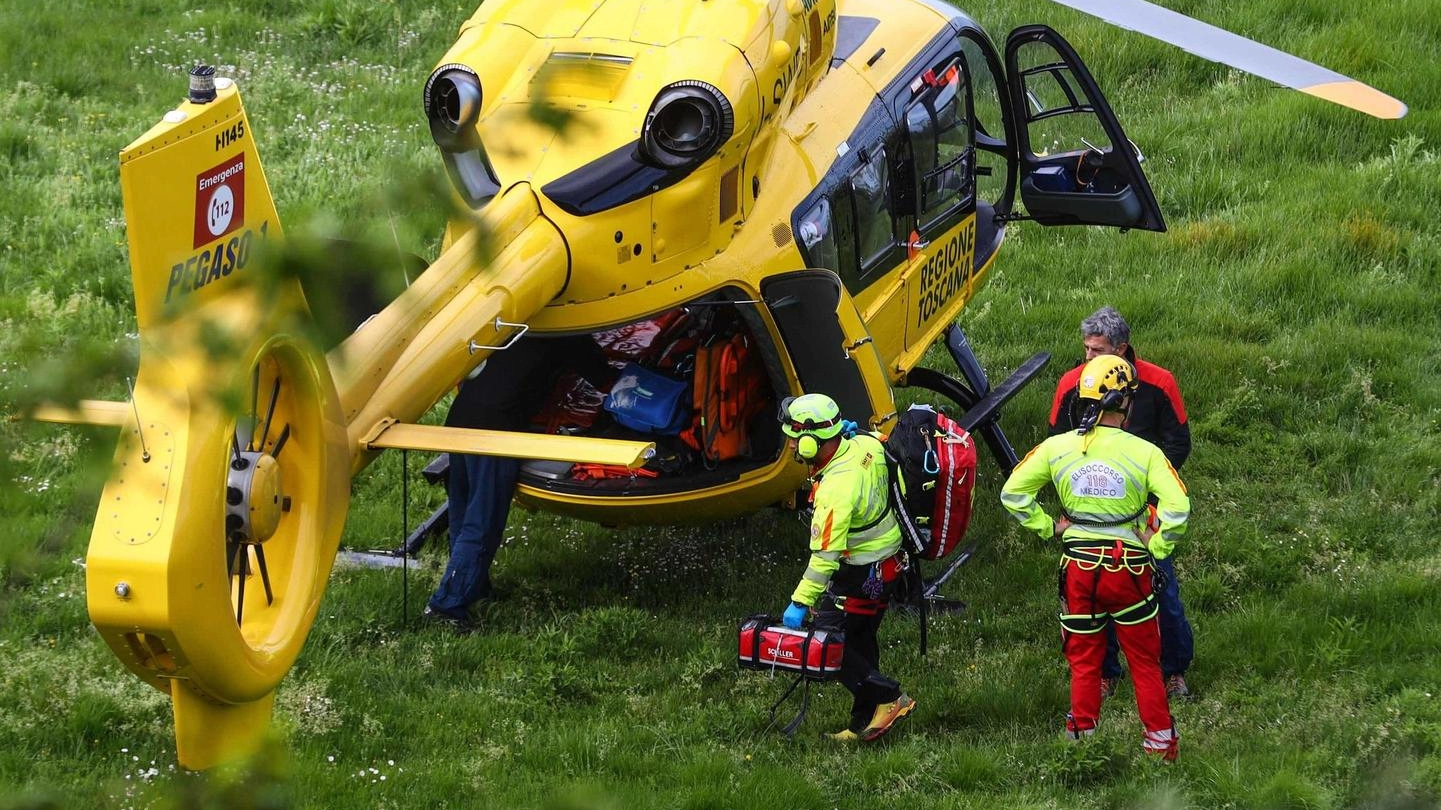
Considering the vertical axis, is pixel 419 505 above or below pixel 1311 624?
below

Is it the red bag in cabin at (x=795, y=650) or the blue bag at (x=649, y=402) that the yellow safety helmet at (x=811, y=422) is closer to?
the red bag in cabin at (x=795, y=650)

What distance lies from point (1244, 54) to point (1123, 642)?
9.84 feet

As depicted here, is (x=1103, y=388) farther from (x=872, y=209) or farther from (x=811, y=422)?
(x=872, y=209)

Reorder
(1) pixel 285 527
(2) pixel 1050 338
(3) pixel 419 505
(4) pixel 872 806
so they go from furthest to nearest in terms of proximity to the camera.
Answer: (2) pixel 1050 338 → (3) pixel 419 505 → (4) pixel 872 806 → (1) pixel 285 527

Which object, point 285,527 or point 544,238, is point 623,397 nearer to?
point 544,238

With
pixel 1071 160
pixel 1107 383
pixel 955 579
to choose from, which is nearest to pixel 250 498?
pixel 1107 383

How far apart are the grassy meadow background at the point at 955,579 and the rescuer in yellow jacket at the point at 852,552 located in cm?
22

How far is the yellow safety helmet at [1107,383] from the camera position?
7203 mm

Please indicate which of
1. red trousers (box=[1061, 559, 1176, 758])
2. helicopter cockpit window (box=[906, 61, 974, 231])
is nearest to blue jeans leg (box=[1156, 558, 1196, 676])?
red trousers (box=[1061, 559, 1176, 758])

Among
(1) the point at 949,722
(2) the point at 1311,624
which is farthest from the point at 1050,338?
(1) the point at 949,722

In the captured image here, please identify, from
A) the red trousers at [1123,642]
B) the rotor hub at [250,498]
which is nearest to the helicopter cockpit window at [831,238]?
the red trousers at [1123,642]

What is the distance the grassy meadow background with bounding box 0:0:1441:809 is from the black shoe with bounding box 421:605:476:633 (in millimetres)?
95

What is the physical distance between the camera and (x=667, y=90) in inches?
291

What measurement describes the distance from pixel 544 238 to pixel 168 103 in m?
8.90
